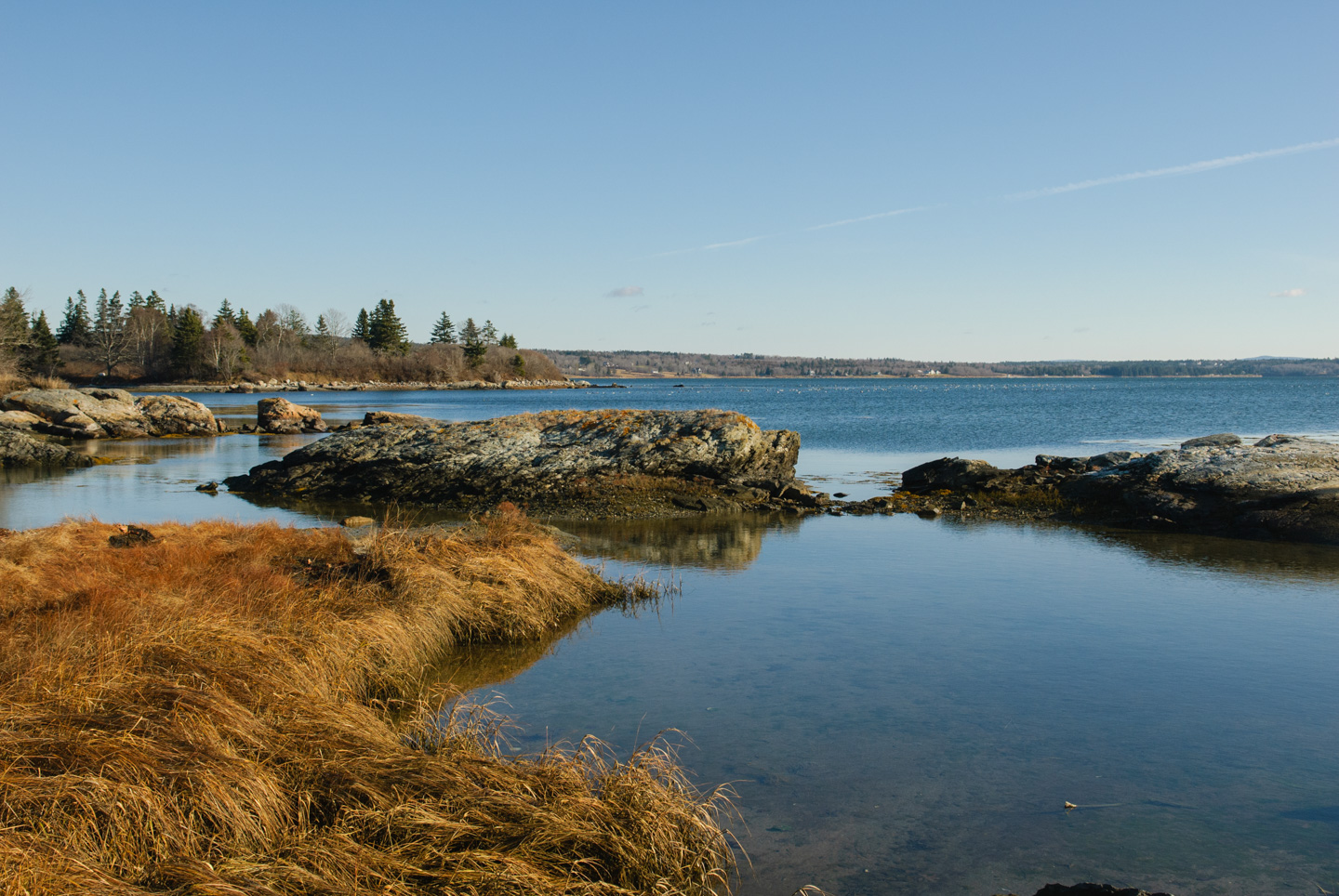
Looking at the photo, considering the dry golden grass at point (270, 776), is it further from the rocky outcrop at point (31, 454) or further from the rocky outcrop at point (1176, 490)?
the rocky outcrop at point (31, 454)

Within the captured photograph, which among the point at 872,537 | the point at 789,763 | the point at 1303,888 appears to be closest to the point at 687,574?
the point at 872,537

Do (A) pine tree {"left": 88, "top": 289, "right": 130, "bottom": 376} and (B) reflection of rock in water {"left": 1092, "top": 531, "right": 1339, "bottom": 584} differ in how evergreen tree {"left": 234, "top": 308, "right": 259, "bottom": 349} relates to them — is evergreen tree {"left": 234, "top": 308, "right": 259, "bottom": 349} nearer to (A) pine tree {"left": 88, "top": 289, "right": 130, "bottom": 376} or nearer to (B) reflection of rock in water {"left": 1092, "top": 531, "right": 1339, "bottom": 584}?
(A) pine tree {"left": 88, "top": 289, "right": 130, "bottom": 376}

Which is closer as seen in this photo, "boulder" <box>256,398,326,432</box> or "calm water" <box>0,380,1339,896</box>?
"calm water" <box>0,380,1339,896</box>

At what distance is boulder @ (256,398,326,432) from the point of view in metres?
42.9

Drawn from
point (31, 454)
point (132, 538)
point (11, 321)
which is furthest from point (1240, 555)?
point (11, 321)

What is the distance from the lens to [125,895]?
12.4ft

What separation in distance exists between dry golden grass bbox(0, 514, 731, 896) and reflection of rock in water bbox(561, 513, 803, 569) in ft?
20.5

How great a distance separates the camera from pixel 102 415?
1480 inches

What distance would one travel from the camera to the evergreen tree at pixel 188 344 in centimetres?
10212

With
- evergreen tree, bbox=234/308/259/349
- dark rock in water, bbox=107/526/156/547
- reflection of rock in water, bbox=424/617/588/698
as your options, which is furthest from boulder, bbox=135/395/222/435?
evergreen tree, bbox=234/308/259/349

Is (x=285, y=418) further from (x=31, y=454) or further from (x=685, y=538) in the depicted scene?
(x=685, y=538)

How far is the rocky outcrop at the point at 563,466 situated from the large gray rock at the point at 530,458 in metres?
0.03

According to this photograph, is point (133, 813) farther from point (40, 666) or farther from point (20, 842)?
point (40, 666)

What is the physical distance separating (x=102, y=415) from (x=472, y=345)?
106 meters
